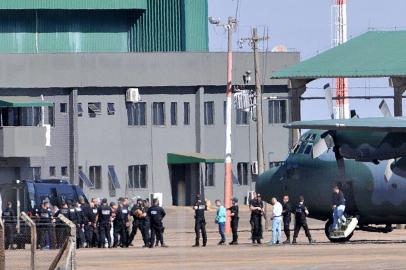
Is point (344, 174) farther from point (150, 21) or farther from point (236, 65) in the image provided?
point (150, 21)

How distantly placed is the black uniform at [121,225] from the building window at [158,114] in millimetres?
36876

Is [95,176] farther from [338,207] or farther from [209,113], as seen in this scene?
[338,207]

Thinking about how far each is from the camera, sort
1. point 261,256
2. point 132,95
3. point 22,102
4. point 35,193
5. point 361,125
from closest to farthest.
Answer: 1. point 261,256
2. point 361,125
3. point 35,193
4. point 22,102
5. point 132,95

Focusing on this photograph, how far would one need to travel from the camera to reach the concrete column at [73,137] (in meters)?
81.8

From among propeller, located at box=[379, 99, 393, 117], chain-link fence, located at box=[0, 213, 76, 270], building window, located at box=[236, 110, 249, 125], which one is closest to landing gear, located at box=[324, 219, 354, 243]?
propeller, located at box=[379, 99, 393, 117]

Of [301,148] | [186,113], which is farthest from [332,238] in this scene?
[186,113]

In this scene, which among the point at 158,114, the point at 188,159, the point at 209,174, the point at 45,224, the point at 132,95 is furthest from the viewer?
the point at 209,174

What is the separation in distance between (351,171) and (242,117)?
145 feet

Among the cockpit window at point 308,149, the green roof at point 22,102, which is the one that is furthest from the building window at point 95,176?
the cockpit window at point 308,149

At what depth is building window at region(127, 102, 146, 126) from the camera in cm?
8375

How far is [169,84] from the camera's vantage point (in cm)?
8425

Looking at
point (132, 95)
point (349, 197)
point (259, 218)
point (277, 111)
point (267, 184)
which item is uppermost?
point (132, 95)

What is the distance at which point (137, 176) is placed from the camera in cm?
8494

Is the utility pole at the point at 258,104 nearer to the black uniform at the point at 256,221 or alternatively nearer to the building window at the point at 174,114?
the black uniform at the point at 256,221
